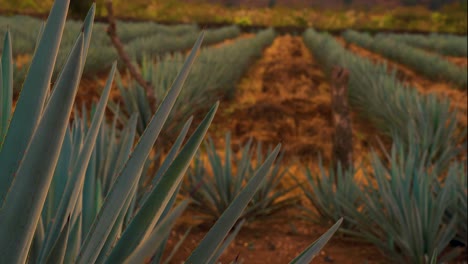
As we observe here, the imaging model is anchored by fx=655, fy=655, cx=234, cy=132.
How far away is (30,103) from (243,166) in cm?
229

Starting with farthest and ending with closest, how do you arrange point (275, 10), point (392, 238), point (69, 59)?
point (275, 10), point (392, 238), point (69, 59)

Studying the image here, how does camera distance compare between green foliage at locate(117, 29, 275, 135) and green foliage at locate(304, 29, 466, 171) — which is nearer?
green foliage at locate(304, 29, 466, 171)

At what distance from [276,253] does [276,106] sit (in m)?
3.26

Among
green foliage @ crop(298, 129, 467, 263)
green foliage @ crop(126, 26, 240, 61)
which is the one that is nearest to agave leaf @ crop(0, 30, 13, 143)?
green foliage @ crop(298, 129, 467, 263)

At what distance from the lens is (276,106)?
5551mm

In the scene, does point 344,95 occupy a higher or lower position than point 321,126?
higher

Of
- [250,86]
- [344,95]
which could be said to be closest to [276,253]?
[344,95]

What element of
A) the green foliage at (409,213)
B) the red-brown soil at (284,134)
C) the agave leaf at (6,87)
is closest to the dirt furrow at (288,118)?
the red-brown soil at (284,134)

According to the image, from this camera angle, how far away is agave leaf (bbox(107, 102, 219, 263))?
0.62 meters

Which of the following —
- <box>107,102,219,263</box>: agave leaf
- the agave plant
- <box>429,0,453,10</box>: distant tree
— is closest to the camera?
<box>107,102,219,263</box>: agave leaf

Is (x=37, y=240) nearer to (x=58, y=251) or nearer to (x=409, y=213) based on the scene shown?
(x=58, y=251)

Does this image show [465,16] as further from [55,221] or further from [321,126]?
[55,221]

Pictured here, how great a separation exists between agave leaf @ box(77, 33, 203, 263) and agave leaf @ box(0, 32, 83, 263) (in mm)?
116

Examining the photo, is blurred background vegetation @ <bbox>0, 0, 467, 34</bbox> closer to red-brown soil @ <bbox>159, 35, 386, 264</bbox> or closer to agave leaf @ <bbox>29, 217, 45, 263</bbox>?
red-brown soil @ <bbox>159, 35, 386, 264</bbox>
